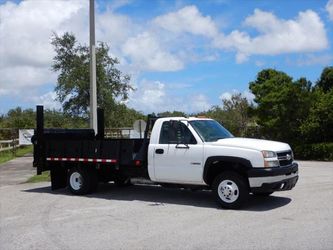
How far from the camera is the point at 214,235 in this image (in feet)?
27.7

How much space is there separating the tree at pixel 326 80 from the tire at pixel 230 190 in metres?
24.1

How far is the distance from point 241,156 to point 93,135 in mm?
5824

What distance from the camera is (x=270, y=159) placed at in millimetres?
10633

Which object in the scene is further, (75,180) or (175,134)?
(75,180)

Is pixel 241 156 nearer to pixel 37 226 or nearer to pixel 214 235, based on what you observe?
pixel 214 235

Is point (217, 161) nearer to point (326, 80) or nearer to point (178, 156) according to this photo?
point (178, 156)

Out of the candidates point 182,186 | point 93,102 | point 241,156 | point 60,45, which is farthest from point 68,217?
point 60,45

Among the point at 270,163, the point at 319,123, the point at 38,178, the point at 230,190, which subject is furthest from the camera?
the point at 319,123

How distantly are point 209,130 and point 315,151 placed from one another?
46.7 feet

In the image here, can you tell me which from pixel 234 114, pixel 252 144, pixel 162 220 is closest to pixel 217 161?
pixel 252 144

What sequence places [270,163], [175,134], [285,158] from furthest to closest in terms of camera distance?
[175,134], [285,158], [270,163]

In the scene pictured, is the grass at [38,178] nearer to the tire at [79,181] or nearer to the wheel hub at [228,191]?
the tire at [79,181]

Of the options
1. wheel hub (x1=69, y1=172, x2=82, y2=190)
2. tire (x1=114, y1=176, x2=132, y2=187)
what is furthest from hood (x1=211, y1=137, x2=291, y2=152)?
wheel hub (x1=69, y1=172, x2=82, y2=190)

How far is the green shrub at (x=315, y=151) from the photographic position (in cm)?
2428
